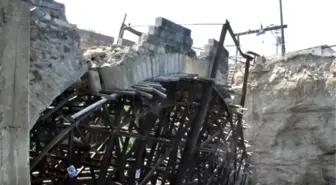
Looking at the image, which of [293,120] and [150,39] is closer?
[150,39]

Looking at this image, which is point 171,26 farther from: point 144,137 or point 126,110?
point 144,137

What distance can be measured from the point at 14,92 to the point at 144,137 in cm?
406

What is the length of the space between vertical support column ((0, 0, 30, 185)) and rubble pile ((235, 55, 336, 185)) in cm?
1551

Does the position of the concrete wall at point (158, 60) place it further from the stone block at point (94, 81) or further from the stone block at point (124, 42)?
the stone block at point (124, 42)

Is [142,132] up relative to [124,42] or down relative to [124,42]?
down

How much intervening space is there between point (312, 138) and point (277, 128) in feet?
4.97

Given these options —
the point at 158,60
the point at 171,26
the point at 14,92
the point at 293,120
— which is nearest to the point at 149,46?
the point at 158,60

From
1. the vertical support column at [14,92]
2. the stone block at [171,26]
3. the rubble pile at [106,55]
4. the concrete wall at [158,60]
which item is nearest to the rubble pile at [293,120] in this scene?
the concrete wall at [158,60]

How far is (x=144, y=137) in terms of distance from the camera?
24.6ft

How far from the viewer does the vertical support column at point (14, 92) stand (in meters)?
3.50

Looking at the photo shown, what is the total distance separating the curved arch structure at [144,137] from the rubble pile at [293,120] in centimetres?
623

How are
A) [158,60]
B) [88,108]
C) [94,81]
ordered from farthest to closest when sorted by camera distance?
1. [158,60]
2. [94,81]
3. [88,108]

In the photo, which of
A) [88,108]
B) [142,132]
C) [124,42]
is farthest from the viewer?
[124,42]

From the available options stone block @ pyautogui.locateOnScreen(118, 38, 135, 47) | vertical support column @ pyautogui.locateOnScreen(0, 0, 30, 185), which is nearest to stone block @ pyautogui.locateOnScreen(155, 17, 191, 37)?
stone block @ pyautogui.locateOnScreen(118, 38, 135, 47)
